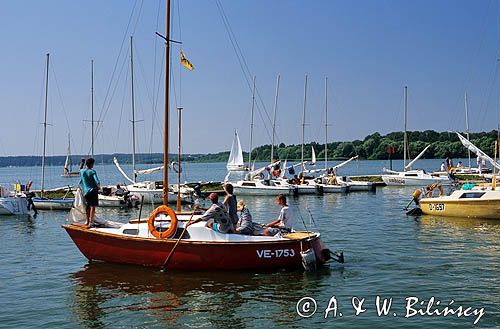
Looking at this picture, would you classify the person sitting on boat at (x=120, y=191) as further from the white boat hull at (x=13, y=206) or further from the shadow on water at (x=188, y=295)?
the shadow on water at (x=188, y=295)

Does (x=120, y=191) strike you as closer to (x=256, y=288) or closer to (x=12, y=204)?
(x=12, y=204)

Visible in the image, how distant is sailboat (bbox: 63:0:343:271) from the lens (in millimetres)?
15602

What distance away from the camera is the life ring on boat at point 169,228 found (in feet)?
52.7

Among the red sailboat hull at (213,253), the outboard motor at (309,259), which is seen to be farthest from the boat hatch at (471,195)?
the outboard motor at (309,259)

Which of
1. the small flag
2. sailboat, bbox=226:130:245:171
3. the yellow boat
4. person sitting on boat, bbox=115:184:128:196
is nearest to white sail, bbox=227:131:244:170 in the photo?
sailboat, bbox=226:130:245:171

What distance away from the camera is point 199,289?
14781mm

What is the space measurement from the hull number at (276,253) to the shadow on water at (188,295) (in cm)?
53

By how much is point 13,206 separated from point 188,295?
22.8m

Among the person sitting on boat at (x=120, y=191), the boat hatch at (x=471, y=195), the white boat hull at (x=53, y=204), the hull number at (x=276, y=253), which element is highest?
the boat hatch at (x=471, y=195)

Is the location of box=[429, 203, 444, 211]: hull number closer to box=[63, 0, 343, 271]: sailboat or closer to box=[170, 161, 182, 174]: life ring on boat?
box=[170, 161, 182, 174]: life ring on boat

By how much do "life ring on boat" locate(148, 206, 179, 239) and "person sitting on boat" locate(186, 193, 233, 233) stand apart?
41 centimetres

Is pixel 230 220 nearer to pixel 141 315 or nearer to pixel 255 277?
pixel 255 277

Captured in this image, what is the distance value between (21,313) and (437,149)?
13398 centimetres

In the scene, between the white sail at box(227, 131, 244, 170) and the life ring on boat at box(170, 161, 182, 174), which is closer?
the life ring on boat at box(170, 161, 182, 174)
